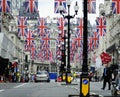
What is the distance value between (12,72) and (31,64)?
5194 inches

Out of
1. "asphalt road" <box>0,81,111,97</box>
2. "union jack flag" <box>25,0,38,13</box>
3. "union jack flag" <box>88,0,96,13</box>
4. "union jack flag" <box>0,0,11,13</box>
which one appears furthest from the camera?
"union jack flag" <box>0,0,11,13</box>

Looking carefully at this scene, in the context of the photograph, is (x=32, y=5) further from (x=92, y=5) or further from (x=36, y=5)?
(x=92, y=5)

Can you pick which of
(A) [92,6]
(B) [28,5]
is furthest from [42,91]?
(B) [28,5]

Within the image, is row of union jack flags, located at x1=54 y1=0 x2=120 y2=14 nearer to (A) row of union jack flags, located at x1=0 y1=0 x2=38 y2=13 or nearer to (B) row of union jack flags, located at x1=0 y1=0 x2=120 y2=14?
(B) row of union jack flags, located at x1=0 y1=0 x2=120 y2=14

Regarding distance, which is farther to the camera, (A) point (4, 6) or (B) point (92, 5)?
(A) point (4, 6)

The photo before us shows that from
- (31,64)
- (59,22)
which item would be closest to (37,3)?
(59,22)

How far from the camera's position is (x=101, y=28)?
163 ft

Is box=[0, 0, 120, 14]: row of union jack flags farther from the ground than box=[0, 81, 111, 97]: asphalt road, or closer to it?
farther from the ground

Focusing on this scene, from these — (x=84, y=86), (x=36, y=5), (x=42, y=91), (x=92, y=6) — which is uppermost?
(x=36, y=5)

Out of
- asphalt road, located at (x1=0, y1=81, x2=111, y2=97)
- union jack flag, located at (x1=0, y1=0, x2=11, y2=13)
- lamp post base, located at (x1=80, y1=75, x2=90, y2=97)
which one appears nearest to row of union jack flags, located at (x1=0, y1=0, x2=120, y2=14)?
union jack flag, located at (x1=0, y1=0, x2=11, y2=13)

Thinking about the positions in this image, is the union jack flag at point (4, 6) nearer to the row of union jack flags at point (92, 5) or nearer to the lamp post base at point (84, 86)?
the row of union jack flags at point (92, 5)

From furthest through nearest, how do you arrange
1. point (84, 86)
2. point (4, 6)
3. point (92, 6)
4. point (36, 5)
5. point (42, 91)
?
point (4, 6)
point (36, 5)
point (92, 6)
point (42, 91)
point (84, 86)

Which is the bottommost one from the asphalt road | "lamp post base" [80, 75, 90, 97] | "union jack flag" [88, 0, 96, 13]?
the asphalt road

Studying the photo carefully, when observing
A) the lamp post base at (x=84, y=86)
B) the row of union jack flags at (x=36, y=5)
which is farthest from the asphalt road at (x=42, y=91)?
the row of union jack flags at (x=36, y=5)
